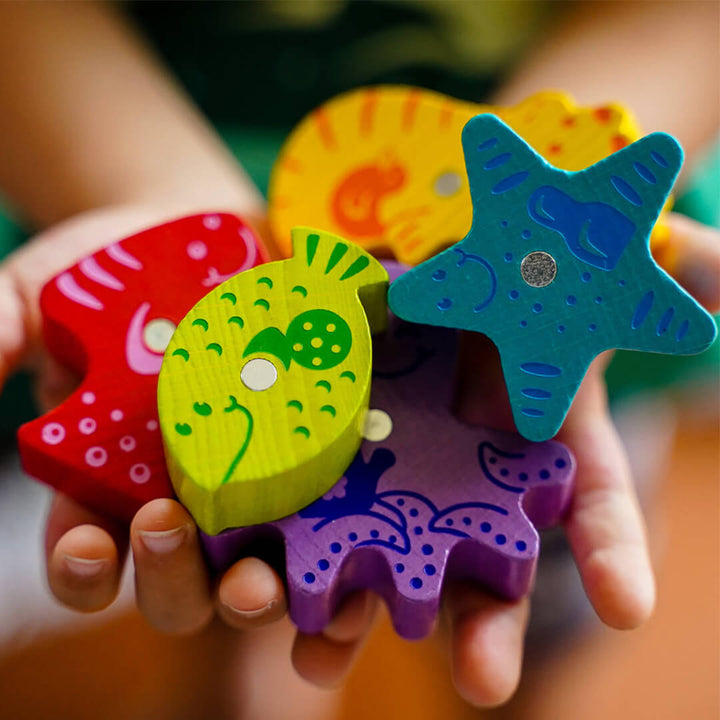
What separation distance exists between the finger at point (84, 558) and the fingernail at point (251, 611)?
4.0 inches

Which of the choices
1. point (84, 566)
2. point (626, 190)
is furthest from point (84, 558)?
point (626, 190)

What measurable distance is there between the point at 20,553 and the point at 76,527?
0.58 m

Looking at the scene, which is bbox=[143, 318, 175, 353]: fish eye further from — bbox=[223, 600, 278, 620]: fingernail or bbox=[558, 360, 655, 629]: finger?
bbox=[558, 360, 655, 629]: finger

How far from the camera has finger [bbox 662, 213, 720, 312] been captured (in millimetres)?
616

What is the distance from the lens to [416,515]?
0.52m

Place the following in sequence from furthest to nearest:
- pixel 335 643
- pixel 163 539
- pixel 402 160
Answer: pixel 402 160
pixel 335 643
pixel 163 539

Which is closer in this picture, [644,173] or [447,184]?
[644,173]

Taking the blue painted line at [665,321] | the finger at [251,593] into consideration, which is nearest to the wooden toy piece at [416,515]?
the finger at [251,593]

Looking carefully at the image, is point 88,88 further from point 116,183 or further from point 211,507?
point 211,507

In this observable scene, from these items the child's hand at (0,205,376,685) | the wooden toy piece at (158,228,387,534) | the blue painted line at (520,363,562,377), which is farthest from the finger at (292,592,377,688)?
the blue painted line at (520,363,562,377)

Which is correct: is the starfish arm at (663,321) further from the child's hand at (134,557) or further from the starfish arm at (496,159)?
the child's hand at (134,557)

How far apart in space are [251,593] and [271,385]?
134 millimetres

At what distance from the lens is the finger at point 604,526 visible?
1.75ft

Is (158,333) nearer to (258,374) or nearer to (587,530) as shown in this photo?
(258,374)
